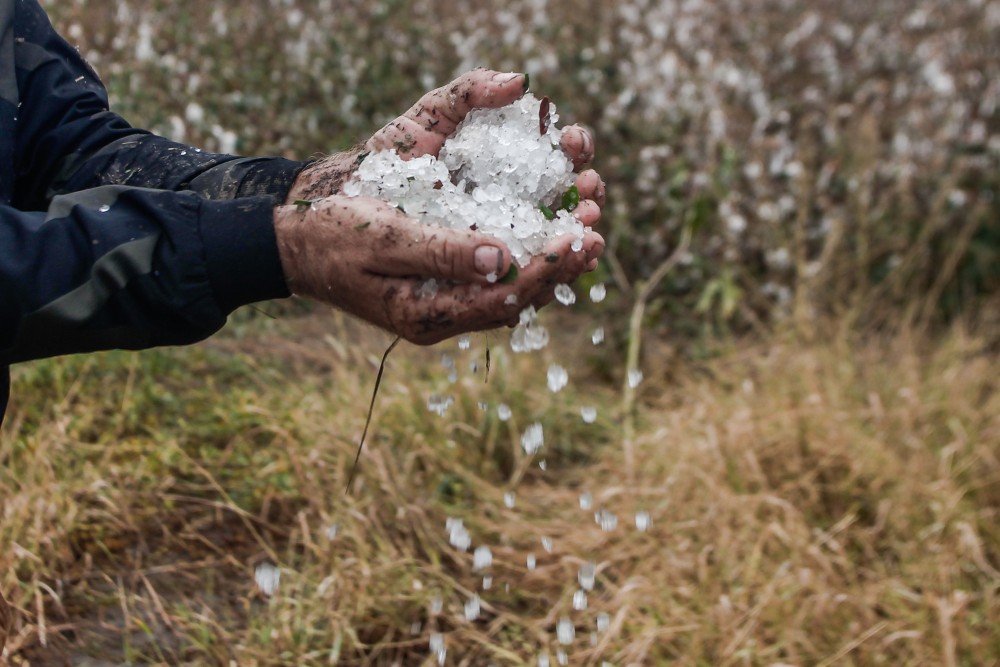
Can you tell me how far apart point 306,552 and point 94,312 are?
124cm

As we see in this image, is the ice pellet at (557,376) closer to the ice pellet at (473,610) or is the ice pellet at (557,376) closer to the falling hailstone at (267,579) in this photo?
the ice pellet at (473,610)

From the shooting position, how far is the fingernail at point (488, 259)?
1.47 meters

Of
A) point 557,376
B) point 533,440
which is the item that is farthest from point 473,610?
point 557,376

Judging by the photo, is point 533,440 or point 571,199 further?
point 533,440

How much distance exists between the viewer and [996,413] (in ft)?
11.0

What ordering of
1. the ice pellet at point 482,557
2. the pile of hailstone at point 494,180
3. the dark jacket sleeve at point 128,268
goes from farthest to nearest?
the ice pellet at point 482,557 < the pile of hailstone at point 494,180 < the dark jacket sleeve at point 128,268

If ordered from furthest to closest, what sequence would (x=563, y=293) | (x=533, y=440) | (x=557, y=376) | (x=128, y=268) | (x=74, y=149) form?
(x=533, y=440), (x=557, y=376), (x=74, y=149), (x=563, y=293), (x=128, y=268)

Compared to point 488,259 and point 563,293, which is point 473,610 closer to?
Result: point 563,293

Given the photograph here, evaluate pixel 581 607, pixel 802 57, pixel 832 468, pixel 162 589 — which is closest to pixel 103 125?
pixel 162 589

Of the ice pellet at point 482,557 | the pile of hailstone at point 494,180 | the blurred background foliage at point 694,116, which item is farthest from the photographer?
the blurred background foliage at point 694,116

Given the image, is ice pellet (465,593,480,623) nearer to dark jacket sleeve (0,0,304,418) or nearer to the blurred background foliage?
dark jacket sleeve (0,0,304,418)

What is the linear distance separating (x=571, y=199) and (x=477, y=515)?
1282 mm

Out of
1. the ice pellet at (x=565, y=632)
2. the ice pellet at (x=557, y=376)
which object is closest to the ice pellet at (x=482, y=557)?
the ice pellet at (x=565, y=632)

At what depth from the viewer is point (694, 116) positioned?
4852mm
